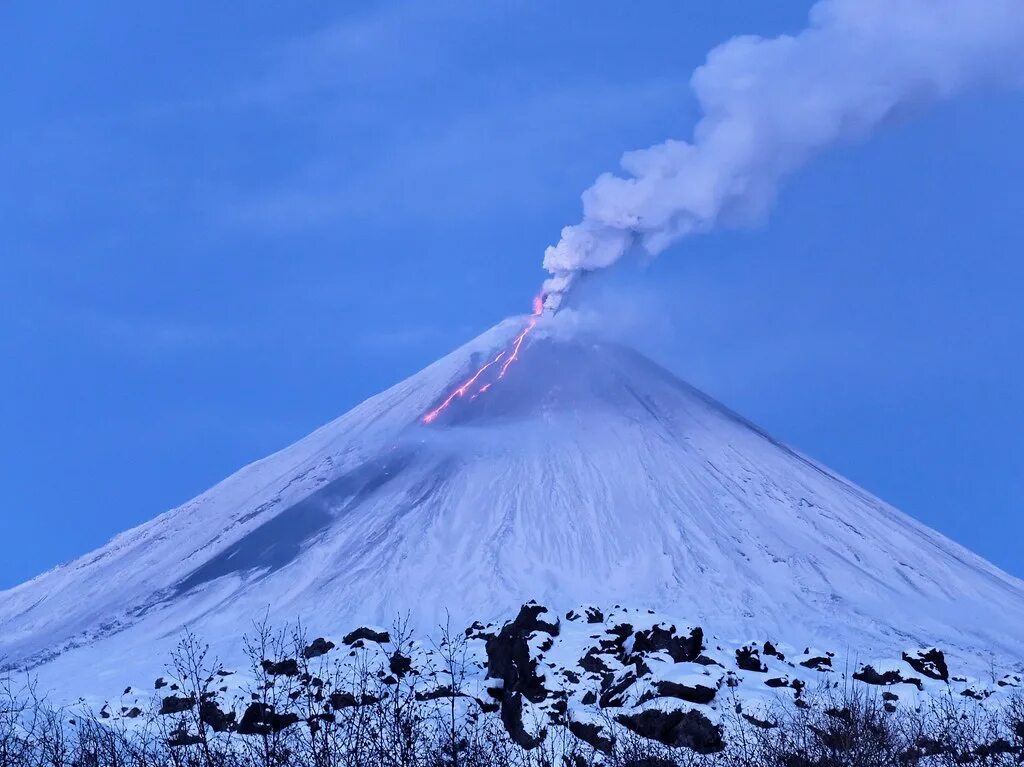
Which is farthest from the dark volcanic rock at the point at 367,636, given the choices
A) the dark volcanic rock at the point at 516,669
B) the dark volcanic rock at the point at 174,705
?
the dark volcanic rock at the point at 174,705

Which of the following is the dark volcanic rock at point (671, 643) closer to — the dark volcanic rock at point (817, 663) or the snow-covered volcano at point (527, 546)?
the dark volcanic rock at point (817, 663)

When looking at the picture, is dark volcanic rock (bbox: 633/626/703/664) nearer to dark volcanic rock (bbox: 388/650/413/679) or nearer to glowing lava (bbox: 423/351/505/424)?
dark volcanic rock (bbox: 388/650/413/679)

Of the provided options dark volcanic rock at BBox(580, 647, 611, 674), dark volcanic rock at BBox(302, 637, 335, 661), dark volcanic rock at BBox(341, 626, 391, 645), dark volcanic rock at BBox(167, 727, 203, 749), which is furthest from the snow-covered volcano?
dark volcanic rock at BBox(167, 727, 203, 749)

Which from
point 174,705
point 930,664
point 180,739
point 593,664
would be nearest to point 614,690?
point 593,664

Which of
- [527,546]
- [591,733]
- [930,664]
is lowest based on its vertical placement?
[930,664]

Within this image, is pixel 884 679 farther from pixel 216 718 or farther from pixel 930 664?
pixel 216 718

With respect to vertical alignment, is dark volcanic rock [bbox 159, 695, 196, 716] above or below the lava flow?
below
